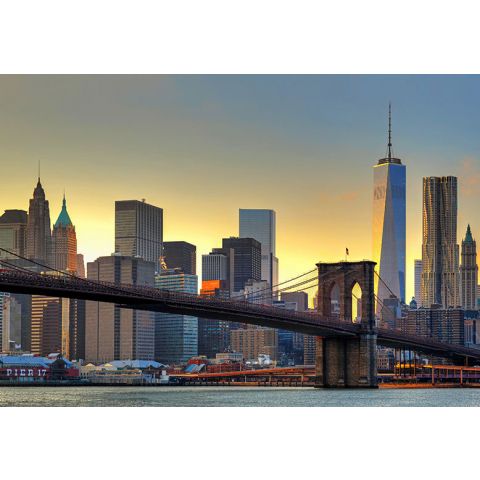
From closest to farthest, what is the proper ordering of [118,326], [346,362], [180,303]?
[180,303], [346,362], [118,326]

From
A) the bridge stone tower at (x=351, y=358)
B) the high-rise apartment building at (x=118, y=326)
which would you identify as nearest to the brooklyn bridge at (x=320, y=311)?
the bridge stone tower at (x=351, y=358)

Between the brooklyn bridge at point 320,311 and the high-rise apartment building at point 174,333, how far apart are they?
81292 mm

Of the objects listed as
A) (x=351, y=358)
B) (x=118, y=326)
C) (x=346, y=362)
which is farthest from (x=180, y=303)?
(x=118, y=326)

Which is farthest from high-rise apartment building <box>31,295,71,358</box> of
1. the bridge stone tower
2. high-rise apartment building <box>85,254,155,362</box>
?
the bridge stone tower

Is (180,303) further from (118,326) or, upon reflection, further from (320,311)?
(118,326)

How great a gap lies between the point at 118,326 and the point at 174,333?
895cm

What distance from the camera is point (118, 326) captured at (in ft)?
538

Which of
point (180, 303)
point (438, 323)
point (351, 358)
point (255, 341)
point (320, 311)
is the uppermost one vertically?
point (438, 323)

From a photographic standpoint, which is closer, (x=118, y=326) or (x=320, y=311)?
(x=320, y=311)

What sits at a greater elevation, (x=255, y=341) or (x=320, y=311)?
(x=320, y=311)

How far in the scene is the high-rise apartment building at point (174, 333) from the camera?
167 metres
